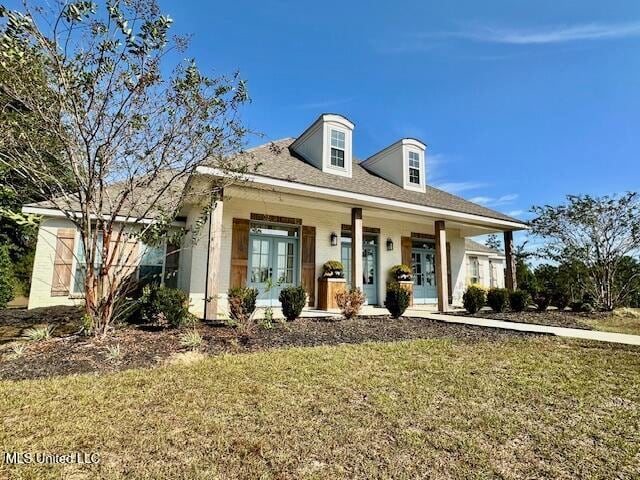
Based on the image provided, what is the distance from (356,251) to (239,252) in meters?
3.23

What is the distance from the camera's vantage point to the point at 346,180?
9.49 m

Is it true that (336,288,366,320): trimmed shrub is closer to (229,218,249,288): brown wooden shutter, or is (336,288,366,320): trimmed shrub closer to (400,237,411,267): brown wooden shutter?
(229,218,249,288): brown wooden shutter

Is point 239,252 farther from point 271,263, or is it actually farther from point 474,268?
point 474,268

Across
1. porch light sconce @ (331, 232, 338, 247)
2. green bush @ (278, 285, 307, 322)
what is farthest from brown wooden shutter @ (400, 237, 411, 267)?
green bush @ (278, 285, 307, 322)

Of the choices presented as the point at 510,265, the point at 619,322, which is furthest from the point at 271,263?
the point at 619,322

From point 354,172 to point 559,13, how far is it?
247 inches

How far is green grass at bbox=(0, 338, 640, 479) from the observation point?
204cm

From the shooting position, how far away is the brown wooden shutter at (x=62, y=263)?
8633 millimetres

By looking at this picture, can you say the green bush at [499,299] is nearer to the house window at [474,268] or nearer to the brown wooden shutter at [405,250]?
the brown wooden shutter at [405,250]

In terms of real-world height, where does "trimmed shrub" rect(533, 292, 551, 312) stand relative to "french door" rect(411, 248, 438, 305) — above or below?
below

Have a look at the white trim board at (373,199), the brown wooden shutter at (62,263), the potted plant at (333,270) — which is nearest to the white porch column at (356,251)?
the white trim board at (373,199)

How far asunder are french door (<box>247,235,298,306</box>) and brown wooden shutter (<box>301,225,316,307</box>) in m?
0.25

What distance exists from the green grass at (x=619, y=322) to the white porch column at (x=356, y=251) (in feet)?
18.0

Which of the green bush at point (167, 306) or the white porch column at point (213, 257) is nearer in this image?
the green bush at point (167, 306)
